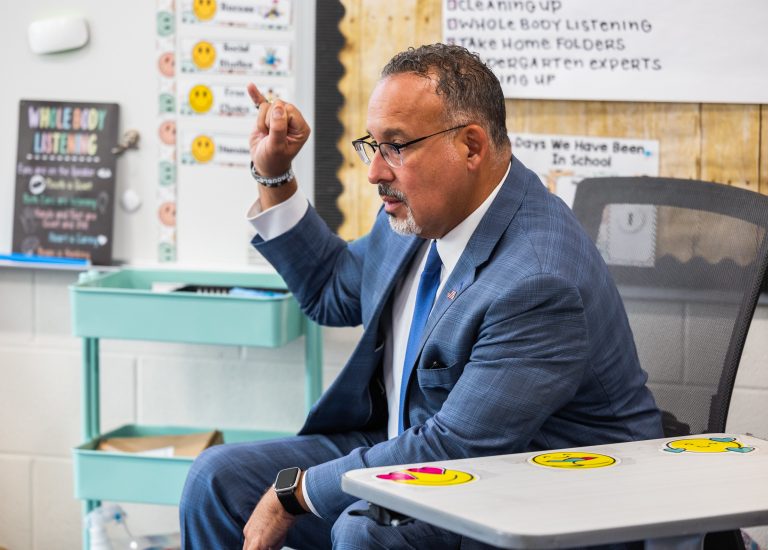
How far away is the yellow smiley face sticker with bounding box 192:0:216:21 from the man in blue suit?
60 centimetres

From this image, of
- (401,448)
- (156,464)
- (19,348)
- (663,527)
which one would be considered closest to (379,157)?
(401,448)

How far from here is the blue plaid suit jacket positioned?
141 cm

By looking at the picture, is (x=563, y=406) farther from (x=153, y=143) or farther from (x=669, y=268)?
(x=153, y=143)

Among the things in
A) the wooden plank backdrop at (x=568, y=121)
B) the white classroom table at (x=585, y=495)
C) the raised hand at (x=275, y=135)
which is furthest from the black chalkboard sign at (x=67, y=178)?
the white classroom table at (x=585, y=495)


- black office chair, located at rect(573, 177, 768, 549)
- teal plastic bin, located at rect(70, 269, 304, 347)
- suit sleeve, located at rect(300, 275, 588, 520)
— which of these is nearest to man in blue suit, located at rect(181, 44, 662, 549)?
suit sleeve, located at rect(300, 275, 588, 520)

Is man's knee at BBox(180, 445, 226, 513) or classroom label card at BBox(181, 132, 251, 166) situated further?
classroom label card at BBox(181, 132, 251, 166)

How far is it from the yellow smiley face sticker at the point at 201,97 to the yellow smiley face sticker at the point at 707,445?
4.57ft

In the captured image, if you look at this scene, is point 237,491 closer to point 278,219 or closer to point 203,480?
point 203,480

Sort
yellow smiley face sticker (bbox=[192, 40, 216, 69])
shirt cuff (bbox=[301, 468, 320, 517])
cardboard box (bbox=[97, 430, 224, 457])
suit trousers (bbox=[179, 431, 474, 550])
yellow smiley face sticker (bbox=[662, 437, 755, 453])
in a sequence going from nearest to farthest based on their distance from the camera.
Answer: yellow smiley face sticker (bbox=[662, 437, 755, 453]) → shirt cuff (bbox=[301, 468, 320, 517]) → suit trousers (bbox=[179, 431, 474, 550]) → cardboard box (bbox=[97, 430, 224, 457]) → yellow smiley face sticker (bbox=[192, 40, 216, 69])

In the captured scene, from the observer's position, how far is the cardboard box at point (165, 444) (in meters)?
2.25

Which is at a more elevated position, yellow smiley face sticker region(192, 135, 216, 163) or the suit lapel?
yellow smiley face sticker region(192, 135, 216, 163)

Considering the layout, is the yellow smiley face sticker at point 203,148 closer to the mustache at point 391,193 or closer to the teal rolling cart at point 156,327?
the teal rolling cart at point 156,327

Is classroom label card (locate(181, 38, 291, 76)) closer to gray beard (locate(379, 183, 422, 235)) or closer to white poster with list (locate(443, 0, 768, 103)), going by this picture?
white poster with list (locate(443, 0, 768, 103))

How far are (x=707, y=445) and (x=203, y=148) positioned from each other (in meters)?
1.41
